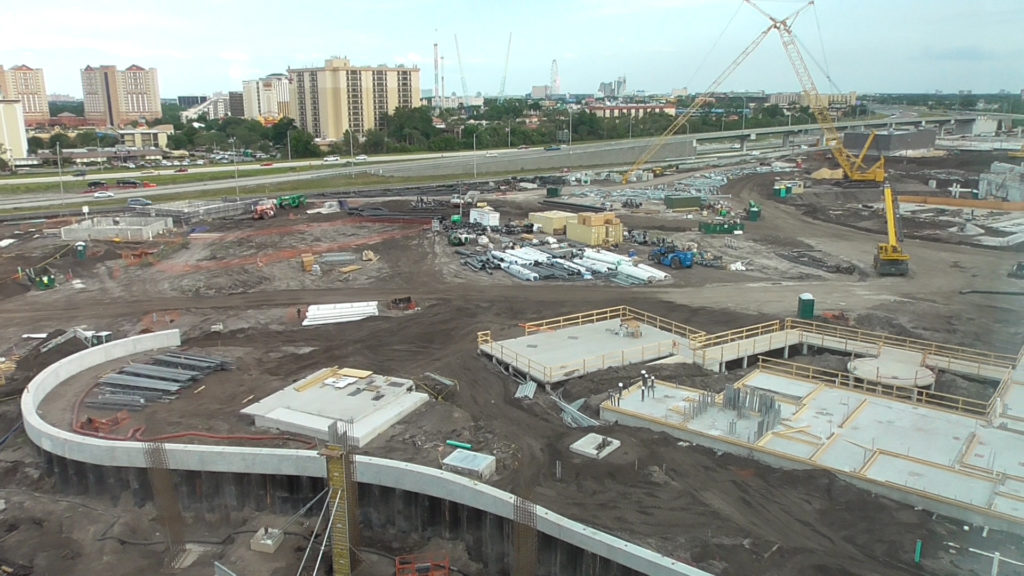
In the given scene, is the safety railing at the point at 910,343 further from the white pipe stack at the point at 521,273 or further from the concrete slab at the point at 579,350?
the white pipe stack at the point at 521,273

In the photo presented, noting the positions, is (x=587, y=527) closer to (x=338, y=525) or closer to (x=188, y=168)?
(x=338, y=525)

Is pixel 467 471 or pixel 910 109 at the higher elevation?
pixel 910 109

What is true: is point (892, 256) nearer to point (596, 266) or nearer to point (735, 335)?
point (596, 266)

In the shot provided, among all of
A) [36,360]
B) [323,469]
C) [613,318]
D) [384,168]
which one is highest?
[384,168]

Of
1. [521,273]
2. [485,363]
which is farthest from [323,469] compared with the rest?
[521,273]

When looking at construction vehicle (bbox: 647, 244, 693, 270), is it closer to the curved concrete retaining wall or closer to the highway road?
the curved concrete retaining wall

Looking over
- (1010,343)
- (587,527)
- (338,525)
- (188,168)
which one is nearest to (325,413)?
(338,525)
